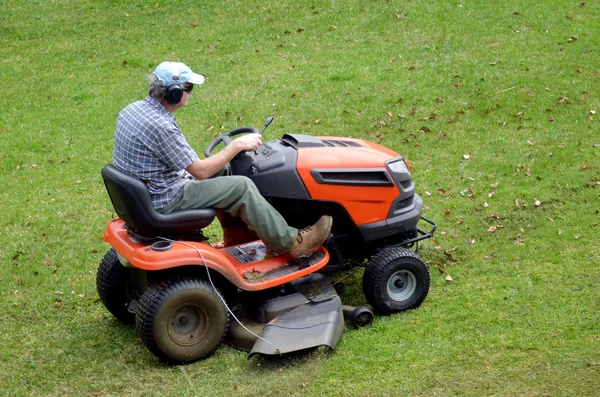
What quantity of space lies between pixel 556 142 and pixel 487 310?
12.1ft

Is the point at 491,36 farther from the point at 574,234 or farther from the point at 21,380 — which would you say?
the point at 21,380

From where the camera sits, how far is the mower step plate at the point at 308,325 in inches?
210

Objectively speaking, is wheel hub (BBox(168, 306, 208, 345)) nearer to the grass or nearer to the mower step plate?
the grass

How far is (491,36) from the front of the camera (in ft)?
39.7

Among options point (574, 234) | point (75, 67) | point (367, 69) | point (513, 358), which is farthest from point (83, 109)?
point (513, 358)

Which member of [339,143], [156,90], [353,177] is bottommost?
[353,177]

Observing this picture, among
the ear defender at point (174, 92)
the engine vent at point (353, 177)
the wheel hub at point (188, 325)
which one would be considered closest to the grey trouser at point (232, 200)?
the engine vent at point (353, 177)

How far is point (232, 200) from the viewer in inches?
215

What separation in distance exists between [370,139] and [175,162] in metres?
4.50

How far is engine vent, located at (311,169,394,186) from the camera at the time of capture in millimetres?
5809

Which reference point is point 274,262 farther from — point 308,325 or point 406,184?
point 406,184

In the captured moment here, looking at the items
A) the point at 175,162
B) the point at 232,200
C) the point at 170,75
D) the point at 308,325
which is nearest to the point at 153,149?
the point at 175,162

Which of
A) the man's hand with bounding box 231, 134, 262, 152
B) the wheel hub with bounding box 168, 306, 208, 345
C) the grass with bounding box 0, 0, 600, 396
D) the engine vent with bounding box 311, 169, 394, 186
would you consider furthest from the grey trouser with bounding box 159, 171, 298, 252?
the grass with bounding box 0, 0, 600, 396

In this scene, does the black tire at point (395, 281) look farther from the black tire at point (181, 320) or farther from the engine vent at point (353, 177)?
the black tire at point (181, 320)
